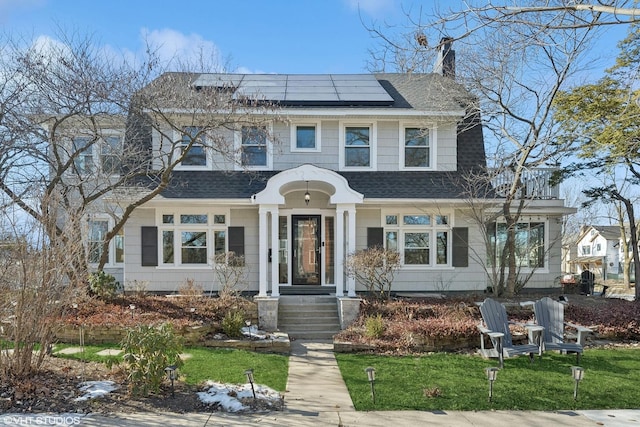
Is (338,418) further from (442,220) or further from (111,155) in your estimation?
(111,155)

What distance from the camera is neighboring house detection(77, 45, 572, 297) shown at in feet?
39.5

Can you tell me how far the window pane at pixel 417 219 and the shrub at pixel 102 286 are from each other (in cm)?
800

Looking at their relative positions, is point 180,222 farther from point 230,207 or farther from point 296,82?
point 296,82

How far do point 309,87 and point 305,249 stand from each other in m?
5.56

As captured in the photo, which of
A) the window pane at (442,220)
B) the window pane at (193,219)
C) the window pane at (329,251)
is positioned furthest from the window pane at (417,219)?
the window pane at (193,219)

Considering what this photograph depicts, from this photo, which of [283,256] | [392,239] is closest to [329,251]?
[283,256]

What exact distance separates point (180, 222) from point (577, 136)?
1086 centimetres

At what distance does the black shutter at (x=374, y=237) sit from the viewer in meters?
12.4

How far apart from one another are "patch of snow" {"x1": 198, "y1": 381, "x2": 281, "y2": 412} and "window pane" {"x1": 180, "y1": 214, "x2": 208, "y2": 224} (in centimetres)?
714

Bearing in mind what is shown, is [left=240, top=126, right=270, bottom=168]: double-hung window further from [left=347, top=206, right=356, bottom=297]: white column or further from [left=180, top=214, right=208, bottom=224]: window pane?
[left=347, top=206, right=356, bottom=297]: white column

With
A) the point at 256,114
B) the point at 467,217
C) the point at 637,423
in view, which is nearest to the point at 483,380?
the point at 637,423

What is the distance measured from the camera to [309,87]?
46.7ft

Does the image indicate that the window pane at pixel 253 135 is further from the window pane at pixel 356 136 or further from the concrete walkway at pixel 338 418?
the concrete walkway at pixel 338 418

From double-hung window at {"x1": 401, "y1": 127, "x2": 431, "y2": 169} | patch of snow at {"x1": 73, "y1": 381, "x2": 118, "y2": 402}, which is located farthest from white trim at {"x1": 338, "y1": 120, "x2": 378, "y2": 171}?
patch of snow at {"x1": 73, "y1": 381, "x2": 118, "y2": 402}
